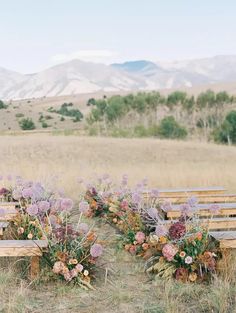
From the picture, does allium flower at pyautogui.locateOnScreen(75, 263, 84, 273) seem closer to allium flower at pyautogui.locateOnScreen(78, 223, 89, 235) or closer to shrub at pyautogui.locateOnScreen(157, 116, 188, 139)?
allium flower at pyautogui.locateOnScreen(78, 223, 89, 235)

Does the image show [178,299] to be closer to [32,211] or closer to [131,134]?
[32,211]

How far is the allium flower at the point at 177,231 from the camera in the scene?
422cm

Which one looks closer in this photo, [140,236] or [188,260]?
[188,260]

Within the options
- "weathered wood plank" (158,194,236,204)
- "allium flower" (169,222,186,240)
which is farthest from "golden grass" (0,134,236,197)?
"allium flower" (169,222,186,240)

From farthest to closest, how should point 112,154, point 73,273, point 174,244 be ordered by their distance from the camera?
point 112,154 < point 174,244 < point 73,273

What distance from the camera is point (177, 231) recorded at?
4.24m

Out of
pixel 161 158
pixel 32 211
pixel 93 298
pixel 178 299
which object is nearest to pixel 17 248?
pixel 32 211

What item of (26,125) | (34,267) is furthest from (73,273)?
(26,125)

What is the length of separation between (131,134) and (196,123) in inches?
595

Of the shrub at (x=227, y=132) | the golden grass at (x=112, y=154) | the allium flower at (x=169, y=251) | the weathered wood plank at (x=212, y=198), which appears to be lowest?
the shrub at (x=227, y=132)

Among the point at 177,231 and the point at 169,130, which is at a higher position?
the point at 177,231

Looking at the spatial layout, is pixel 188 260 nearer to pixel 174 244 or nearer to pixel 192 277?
pixel 192 277

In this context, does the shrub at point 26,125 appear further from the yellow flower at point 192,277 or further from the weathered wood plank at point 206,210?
the yellow flower at point 192,277

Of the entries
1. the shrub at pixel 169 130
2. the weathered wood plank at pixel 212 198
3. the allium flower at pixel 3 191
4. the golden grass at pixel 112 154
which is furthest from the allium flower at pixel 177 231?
the shrub at pixel 169 130
